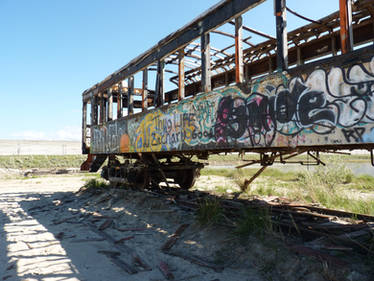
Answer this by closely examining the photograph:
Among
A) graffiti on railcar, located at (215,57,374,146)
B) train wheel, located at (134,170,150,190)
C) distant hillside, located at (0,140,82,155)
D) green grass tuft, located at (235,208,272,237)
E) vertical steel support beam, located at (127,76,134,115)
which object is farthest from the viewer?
distant hillside, located at (0,140,82,155)

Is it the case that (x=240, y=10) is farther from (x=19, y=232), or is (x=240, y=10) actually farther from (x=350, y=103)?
(x=19, y=232)

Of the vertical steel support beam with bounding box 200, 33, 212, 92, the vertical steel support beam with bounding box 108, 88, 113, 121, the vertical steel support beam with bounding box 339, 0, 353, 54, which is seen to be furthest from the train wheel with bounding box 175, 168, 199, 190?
the vertical steel support beam with bounding box 339, 0, 353, 54

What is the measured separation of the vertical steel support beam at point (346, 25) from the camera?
332 cm

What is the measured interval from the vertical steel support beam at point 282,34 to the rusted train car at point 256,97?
1cm

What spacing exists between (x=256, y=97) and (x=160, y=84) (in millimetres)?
3294

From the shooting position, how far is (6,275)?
3.44 metres

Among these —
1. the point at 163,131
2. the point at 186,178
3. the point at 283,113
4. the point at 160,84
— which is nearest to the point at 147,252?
the point at 283,113

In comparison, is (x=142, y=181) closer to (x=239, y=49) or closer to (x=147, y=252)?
(x=147, y=252)

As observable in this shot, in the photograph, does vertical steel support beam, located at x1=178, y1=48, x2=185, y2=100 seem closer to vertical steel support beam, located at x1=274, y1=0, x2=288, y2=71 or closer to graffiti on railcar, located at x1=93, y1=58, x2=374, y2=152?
graffiti on railcar, located at x1=93, y1=58, x2=374, y2=152

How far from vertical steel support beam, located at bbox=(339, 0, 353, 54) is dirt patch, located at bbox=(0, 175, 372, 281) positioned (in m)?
2.56

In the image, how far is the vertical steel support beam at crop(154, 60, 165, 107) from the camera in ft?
22.8

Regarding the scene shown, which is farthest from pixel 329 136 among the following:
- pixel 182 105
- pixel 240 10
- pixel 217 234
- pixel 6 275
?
pixel 6 275

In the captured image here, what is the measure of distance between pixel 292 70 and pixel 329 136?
3.51 ft

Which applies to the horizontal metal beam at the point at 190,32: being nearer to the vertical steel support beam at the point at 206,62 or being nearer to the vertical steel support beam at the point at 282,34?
the vertical steel support beam at the point at 206,62
